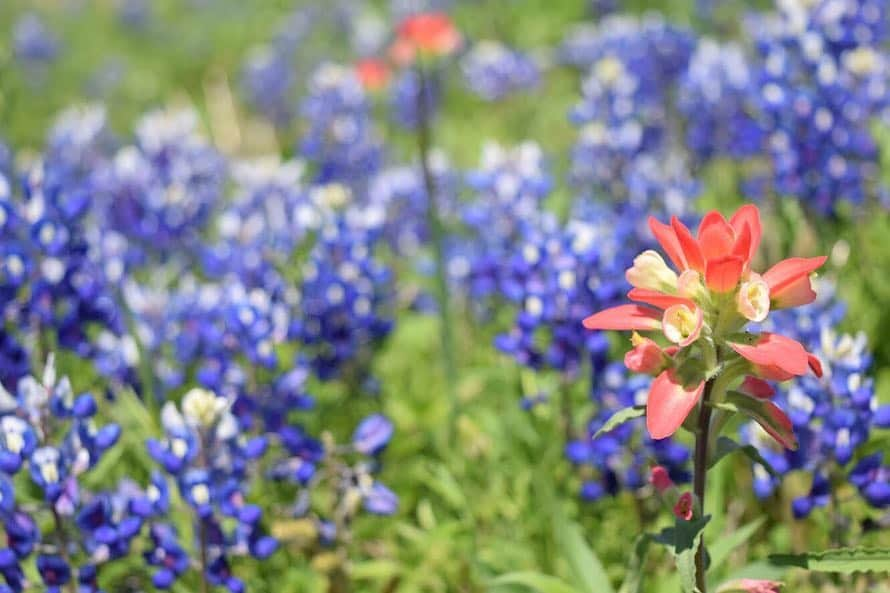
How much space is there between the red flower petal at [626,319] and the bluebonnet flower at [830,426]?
80cm

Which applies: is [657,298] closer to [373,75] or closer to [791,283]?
[791,283]

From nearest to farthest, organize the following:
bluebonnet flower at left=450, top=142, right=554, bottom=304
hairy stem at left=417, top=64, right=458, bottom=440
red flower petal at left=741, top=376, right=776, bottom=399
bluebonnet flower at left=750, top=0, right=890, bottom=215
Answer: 1. red flower petal at left=741, top=376, right=776, bottom=399
2. hairy stem at left=417, top=64, right=458, bottom=440
3. bluebonnet flower at left=450, top=142, right=554, bottom=304
4. bluebonnet flower at left=750, top=0, right=890, bottom=215

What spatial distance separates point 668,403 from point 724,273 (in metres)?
0.23

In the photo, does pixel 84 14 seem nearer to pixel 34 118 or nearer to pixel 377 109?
pixel 34 118

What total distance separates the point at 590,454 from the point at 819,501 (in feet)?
2.09

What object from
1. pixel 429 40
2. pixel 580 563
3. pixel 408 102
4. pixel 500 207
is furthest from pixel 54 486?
pixel 429 40

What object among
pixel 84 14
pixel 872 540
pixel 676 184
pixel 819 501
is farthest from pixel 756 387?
pixel 84 14

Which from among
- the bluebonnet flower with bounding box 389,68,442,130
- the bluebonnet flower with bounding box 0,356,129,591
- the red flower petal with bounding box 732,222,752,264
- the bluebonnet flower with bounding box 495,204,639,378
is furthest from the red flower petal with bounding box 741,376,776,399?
the bluebonnet flower with bounding box 389,68,442,130

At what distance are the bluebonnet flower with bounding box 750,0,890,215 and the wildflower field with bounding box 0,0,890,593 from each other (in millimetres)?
11

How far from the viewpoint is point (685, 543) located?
1.81 meters

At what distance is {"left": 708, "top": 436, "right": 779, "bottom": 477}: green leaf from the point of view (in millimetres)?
1884

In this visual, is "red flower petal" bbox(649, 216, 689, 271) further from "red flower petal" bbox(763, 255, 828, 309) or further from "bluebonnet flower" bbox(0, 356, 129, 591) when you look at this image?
"bluebonnet flower" bbox(0, 356, 129, 591)

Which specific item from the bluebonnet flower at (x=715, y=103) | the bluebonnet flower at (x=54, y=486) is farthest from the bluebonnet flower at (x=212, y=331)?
the bluebonnet flower at (x=715, y=103)

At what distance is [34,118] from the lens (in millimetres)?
8688
